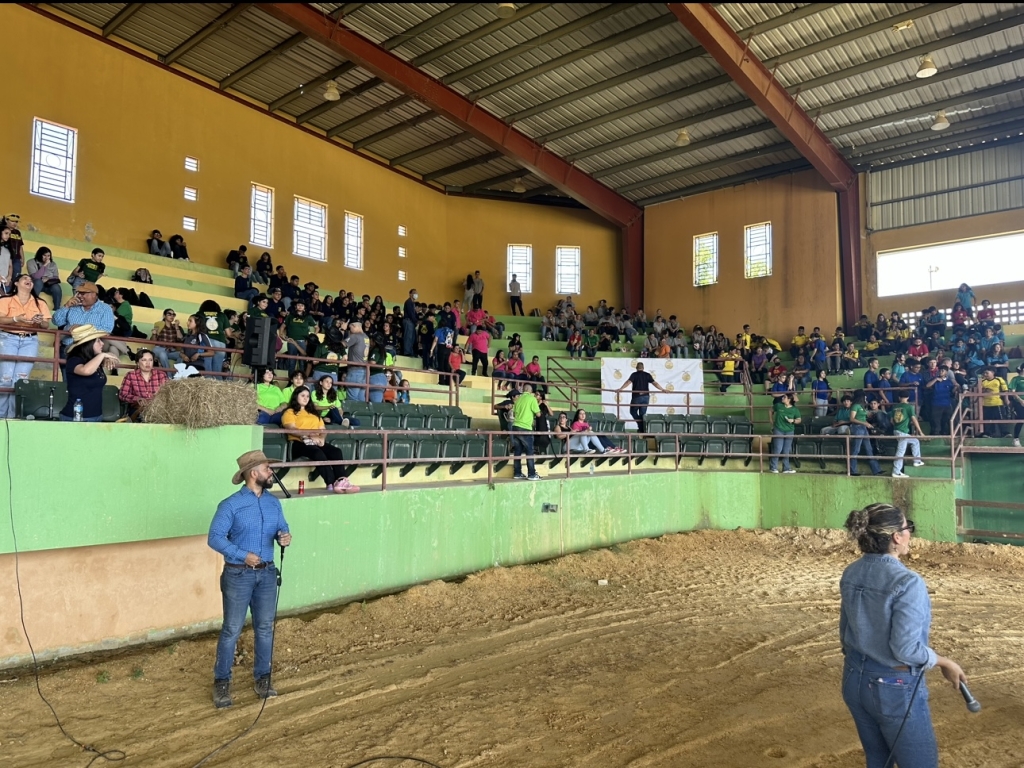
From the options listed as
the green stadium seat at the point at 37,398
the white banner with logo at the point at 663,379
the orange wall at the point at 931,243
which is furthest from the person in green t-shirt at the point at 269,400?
the orange wall at the point at 931,243

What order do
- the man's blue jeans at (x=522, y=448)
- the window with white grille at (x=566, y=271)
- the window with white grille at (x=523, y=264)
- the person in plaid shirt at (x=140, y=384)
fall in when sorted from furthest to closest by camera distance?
the window with white grille at (x=566, y=271)
the window with white grille at (x=523, y=264)
the man's blue jeans at (x=522, y=448)
the person in plaid shirt at (x=140, y=384)

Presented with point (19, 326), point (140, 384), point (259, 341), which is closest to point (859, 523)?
point (259, 341)

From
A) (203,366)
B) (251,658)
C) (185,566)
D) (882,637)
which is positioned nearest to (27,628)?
(185,566)

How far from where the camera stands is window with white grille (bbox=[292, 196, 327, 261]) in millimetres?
19500

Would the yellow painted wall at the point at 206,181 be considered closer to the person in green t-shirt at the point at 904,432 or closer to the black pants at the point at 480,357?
the black pants at the point at 480,357

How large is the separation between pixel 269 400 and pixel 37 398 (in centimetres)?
298

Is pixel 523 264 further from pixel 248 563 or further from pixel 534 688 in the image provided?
pixel 248 563

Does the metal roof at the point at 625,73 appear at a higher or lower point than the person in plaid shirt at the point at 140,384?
higher

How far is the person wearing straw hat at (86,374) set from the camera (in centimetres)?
642

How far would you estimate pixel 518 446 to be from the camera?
463 inches

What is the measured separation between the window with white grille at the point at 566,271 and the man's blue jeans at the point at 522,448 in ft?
44.4

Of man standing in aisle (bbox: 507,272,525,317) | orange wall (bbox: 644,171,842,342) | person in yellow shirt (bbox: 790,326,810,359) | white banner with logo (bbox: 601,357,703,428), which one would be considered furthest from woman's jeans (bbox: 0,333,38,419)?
orange wall (bbox: 644,171,842,342)

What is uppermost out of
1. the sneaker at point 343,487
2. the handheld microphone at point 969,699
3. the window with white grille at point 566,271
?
the window with white grille at point 566,271

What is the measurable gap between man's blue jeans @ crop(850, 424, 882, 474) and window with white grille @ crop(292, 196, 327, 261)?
14161 millimetres
